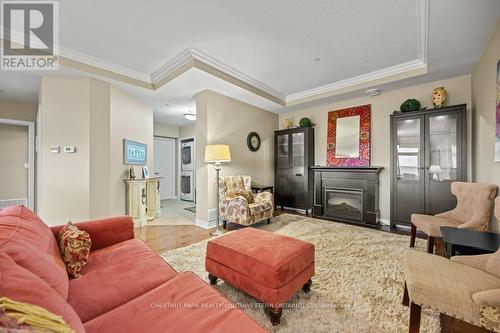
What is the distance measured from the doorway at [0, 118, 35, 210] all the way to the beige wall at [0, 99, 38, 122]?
11cm

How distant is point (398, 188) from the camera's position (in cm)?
354

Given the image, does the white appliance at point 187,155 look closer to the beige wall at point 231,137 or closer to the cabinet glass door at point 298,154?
the beige wall at point 231,137

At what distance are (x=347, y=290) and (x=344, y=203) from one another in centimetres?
264

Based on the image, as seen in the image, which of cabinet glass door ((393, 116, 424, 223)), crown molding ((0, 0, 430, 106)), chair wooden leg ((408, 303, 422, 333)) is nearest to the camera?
chair wooden leg ((408, 303, 422, 333))

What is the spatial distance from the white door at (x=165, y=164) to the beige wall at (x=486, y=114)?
7.13 m

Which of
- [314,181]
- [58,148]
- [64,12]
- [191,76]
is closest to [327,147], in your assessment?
[314,181]

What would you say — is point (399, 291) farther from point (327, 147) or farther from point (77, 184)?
point (77, 184)

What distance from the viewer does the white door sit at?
21.9 ft

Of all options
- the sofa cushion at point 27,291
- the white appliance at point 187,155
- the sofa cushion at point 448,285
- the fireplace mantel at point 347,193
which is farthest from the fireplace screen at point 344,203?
the white appliance at point 187,155

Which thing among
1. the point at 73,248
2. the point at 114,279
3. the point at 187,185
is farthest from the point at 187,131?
the point at 114,279

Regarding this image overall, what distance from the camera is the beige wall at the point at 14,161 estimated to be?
4.22m

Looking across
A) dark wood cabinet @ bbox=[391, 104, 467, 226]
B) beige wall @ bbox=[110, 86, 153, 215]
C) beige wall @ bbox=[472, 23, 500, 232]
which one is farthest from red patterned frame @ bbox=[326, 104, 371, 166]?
beige wall @ bbox=[110, 86, 153, 215]

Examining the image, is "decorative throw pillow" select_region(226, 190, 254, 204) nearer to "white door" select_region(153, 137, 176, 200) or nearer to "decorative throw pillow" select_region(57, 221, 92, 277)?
"decorative throw pillow" select_region(57, 221, 92, 277)

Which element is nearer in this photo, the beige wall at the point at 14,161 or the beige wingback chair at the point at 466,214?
the beige wingback chair at the point at 466,214
